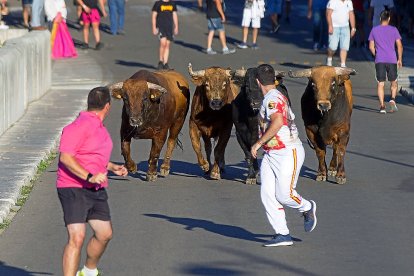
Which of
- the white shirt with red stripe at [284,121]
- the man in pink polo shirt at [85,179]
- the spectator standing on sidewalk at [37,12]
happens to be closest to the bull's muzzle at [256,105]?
the white shirt with red stripe at [284,121]

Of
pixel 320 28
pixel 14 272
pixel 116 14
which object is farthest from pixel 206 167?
pixel 116 14

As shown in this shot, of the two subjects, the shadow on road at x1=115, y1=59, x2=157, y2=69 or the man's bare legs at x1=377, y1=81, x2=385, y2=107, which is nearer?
the man's bare legs at x1=377, y1=81, x2=385, y2=107

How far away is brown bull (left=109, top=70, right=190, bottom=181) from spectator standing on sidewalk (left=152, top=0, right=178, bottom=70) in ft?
39.5

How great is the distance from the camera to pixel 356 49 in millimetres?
34062

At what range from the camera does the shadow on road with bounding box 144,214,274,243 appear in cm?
1316

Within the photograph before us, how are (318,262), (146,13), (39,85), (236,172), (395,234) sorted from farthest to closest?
(146,13)
(39,85)
(236,172)
(395,234)
(318,262)

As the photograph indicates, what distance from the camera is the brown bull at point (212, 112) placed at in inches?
664

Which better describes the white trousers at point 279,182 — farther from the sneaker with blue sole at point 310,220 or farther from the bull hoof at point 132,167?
the bull hoof at point 132,167

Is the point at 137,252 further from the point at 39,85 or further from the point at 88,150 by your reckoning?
the point at 39,85

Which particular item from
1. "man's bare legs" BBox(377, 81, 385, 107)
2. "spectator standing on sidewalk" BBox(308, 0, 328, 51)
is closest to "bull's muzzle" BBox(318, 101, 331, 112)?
"man's bare legs" BBox(377, 81, 385, 107)

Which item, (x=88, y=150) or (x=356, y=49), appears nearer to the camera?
(x=88, y=150)

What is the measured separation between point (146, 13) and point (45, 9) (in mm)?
9543

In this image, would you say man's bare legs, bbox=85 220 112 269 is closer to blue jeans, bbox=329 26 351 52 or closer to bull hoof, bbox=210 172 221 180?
bull hoof, bbox=210 172 221 180

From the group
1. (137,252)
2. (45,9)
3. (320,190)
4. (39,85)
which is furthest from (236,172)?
(45,9)
